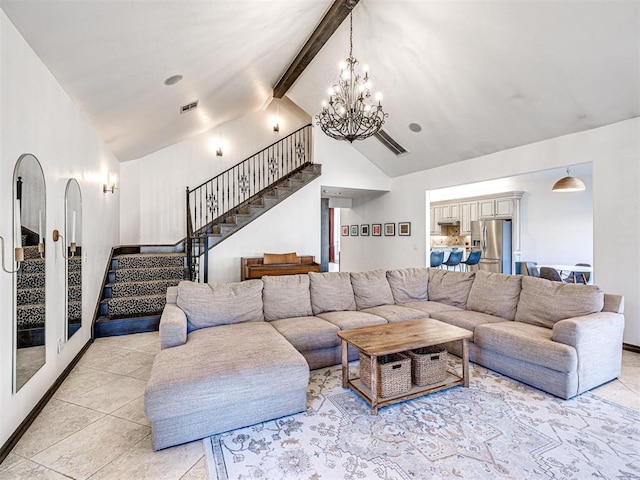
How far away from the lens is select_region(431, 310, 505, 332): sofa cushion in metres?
3.31

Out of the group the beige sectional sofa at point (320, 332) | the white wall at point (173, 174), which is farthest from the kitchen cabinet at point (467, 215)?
the beige sectional sofa at point (320, 332)

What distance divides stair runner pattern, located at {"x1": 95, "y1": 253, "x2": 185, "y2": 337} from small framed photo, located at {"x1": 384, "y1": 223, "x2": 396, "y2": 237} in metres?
4.75

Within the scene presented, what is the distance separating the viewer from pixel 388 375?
8.17ft

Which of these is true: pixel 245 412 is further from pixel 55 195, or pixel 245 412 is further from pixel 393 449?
pixel 55 195

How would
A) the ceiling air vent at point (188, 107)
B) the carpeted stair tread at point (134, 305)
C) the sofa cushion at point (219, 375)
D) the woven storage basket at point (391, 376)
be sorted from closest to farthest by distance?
the sofa cushion at point (219, 375) < the woven storage basket at point (391, 376) < the carpeted stair tread at point (134, 305) < the ceiling air vent at point (188, 107)

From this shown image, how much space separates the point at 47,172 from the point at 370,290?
3387mm

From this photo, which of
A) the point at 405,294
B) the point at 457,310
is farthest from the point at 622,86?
the point at 405,294

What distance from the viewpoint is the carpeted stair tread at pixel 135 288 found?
15.5ft

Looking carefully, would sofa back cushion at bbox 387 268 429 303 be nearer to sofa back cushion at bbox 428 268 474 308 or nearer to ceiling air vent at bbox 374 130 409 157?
sofa back cushion at bbox 428 268 474 308

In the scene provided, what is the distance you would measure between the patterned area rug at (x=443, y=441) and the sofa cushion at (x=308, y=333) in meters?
0.48

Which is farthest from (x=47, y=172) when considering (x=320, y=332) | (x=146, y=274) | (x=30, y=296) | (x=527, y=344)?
(x=527, y=344)

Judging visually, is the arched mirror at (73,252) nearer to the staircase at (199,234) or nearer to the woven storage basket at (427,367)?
the staircase at (199,234)

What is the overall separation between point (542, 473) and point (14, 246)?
347 centimetres

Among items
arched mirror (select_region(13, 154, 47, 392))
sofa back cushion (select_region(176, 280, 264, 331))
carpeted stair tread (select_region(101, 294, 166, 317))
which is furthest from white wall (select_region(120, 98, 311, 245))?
arched mirror (select_region(13, 154, 47, 392))
